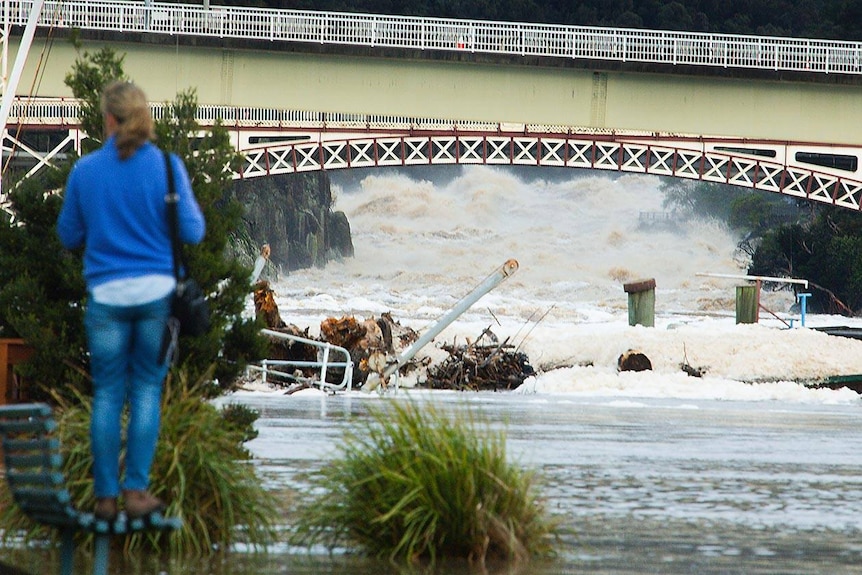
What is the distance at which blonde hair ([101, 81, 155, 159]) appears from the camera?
561 cm

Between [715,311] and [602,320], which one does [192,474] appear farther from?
[715,311]

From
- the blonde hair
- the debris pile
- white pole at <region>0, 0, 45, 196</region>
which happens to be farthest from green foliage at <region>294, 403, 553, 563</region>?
the debris pile

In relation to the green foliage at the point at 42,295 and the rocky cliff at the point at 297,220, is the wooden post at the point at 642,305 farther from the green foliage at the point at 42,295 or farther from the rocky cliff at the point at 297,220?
the rocky cliff at the point at 297,220

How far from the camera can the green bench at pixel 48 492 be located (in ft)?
17.1

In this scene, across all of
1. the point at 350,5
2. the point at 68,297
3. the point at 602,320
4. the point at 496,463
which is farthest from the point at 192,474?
the point at 350,5

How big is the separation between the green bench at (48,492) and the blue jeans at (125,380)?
24 cm

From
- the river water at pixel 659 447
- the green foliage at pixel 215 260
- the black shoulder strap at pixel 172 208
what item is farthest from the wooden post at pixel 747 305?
the black shoulder strap at pixel 172 208

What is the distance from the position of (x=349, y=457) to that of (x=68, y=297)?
243 centimetres

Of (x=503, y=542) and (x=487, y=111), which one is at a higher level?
(x=487, y=111)

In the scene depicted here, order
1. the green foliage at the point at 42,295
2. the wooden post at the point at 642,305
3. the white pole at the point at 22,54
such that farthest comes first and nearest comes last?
1. the wooden post at the point at 642,305
2. the white pole at the point at 22,54
3. the green foliage at the point at 42,295

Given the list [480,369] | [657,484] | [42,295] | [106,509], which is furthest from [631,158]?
[106,509]

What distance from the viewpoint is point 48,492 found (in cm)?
516

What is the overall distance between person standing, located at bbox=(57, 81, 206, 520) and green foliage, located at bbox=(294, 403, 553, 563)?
3.51 feet

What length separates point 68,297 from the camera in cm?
841
